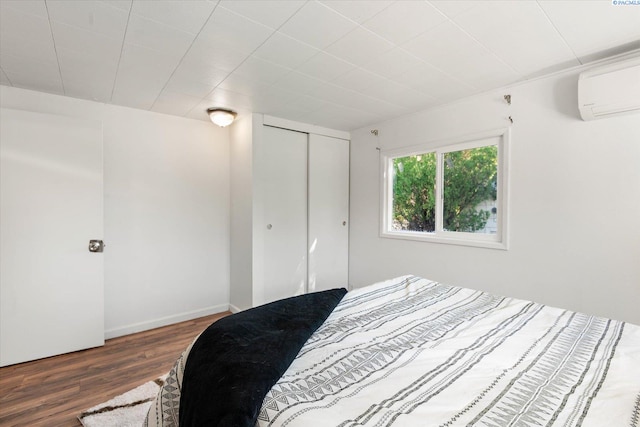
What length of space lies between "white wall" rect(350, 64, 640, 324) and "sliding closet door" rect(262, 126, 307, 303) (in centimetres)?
159

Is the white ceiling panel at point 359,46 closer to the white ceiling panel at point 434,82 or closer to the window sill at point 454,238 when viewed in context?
the white ceiling panel at point 434,82

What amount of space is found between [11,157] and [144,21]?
1849mm

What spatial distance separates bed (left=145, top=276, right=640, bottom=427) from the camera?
79 cm

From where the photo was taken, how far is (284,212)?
Result: 3.48m

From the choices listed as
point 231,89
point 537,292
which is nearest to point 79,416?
point 231,89

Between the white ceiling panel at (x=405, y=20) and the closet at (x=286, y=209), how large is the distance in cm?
184

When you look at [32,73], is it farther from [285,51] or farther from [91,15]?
[285,51]

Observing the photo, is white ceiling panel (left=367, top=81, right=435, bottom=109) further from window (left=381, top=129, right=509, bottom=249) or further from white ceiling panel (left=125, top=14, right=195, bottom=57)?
white ceiling panel (left=125, top=14, right=195, bottom=57)

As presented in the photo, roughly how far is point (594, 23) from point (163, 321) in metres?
4.38

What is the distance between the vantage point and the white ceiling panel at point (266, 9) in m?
1.48

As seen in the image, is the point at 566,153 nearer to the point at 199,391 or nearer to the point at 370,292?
the point at 370,292

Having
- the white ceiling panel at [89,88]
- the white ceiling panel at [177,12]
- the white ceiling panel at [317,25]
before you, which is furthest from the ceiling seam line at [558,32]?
the white ceiling panel at [89,88]

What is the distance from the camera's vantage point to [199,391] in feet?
3.19

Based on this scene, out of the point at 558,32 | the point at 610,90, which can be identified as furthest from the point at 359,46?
the point at 610,90
